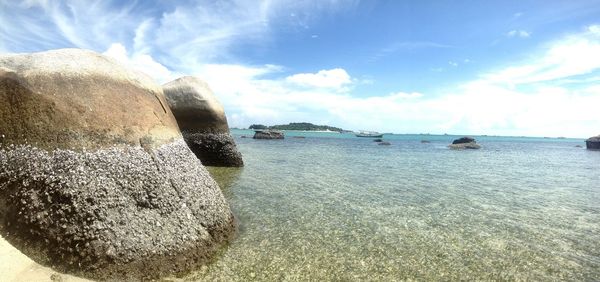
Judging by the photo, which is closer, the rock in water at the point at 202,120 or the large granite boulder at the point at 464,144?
the rock in water at the point at 202,120

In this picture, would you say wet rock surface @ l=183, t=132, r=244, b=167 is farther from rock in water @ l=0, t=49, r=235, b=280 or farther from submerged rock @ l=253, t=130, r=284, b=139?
submerged rock @ l=253, t=130, r=284, b=139

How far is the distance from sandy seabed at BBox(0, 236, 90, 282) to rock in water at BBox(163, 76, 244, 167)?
1352 cm

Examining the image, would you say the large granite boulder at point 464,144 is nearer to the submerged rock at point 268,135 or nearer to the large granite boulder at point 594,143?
the large granite boulder at point 594,143

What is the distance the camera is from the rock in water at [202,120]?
739 inches

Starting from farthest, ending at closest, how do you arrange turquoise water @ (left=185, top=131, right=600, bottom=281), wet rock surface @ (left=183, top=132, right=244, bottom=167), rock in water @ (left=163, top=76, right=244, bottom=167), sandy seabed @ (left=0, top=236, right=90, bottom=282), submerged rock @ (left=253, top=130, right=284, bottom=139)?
submerged rock @ (left=253, top=130, right=284, bottom=139), wet rock surface @ (left=183, top=132, right=244, bottom=167), rock in water @ (left=163, top=76, right=244, bottom=167), turquoise water @ (left=185, top=131, right=600, bottom=281), sandy seabed @ (left=0, top=236, right=90, bottom=282)

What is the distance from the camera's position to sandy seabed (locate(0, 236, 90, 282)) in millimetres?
5461

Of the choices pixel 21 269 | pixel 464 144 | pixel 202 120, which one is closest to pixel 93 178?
pixel 21 269

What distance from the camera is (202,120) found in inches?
792

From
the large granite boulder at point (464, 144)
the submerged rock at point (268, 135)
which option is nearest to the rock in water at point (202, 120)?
the large granite boulder at point (464, 144)

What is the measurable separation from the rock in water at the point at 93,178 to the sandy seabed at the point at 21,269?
120 millimetres

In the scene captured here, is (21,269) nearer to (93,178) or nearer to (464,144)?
(93,178)

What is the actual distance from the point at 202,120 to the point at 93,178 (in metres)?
13.7

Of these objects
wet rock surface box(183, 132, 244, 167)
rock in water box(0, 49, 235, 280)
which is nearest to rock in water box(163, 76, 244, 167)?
wet rock surface box(183, 132, 244, 167)

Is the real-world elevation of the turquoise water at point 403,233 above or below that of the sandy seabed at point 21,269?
below
